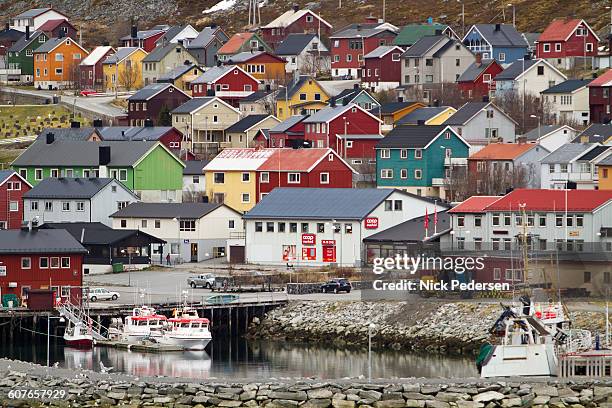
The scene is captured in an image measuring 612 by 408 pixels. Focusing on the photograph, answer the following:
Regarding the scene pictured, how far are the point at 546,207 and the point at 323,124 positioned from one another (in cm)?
2679

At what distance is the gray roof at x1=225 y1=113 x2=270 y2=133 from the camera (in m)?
101

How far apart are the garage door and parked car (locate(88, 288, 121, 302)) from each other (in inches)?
454

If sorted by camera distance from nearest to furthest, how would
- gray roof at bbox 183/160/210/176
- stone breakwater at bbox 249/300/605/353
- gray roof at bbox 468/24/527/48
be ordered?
stone breakwater at bbox 249/300/605/353, gray roof at bbox 183/160/210/176, gray roof at bbox 468/24/527/48

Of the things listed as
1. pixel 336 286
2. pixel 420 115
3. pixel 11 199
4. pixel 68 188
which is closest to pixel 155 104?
pixel 420 115

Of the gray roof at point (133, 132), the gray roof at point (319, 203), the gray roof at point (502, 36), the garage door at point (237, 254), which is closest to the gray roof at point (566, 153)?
the gray roof at point (319, 203)

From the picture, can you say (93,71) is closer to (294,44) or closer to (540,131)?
(294,44)

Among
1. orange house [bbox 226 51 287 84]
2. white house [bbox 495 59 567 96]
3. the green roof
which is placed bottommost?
white house [bbox 495 59 567 96]

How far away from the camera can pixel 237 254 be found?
249ft

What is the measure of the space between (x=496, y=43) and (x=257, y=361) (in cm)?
6191

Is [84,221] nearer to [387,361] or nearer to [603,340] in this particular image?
[387,361]

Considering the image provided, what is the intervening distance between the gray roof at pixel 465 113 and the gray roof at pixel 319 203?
17742mm

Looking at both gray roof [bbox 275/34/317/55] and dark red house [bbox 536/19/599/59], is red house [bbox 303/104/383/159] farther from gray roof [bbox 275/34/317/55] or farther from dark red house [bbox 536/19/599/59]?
gray roof [bbox 275/34/317/55]

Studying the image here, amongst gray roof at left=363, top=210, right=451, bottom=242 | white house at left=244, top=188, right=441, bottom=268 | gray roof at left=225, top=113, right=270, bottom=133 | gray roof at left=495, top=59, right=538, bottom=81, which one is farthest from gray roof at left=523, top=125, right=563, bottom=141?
gray roof at left=363, top=210, right=451, bottom=242

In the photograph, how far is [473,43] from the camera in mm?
115625
